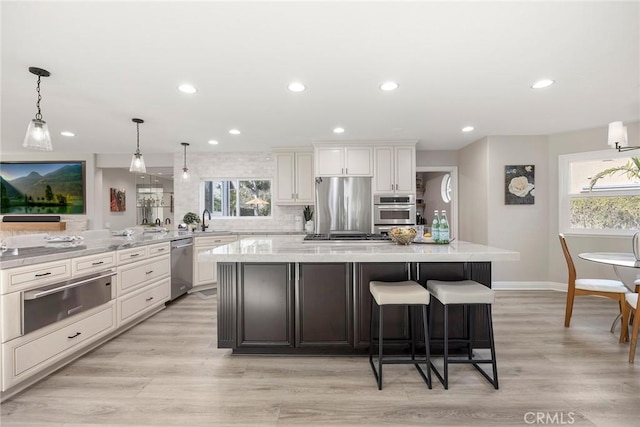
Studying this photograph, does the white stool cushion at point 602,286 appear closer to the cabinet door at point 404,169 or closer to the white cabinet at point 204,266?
the cabinet door at point 404,169

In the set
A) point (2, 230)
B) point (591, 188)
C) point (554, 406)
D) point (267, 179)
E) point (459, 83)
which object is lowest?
point (554, 406)

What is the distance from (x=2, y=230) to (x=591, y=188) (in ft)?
32.9

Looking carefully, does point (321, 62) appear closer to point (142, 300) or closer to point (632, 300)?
point (142, 300)

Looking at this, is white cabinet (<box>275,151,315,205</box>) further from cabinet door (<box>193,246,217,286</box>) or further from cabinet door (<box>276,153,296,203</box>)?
cabinet door (<box>193,246,217,286</box>)

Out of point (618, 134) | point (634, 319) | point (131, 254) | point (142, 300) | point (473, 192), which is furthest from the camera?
point (473, 192)

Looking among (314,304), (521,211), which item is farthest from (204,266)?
(521,211)

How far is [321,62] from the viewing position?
222 centimetres

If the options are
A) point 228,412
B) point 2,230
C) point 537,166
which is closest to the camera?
point 228,412

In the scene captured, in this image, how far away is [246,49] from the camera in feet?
6.69

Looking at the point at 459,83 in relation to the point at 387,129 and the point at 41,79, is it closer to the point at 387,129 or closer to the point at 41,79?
the point at 387,129

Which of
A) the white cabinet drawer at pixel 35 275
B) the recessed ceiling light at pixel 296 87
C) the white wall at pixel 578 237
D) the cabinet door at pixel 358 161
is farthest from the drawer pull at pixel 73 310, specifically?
the white wall at pixel 578 237

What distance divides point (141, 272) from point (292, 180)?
2.70m

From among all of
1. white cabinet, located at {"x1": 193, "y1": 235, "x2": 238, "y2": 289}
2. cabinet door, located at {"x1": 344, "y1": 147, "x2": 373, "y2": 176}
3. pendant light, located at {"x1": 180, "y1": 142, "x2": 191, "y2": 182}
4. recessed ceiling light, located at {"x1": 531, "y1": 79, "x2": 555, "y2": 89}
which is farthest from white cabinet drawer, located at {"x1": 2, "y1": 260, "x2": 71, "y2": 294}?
recessed ceiling light, located at {"x1": 531, "y1": 79, "x2": 555, "y2": 89}

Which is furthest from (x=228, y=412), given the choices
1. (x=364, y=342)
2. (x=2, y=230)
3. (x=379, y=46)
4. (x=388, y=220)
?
(x=2, y=230)
